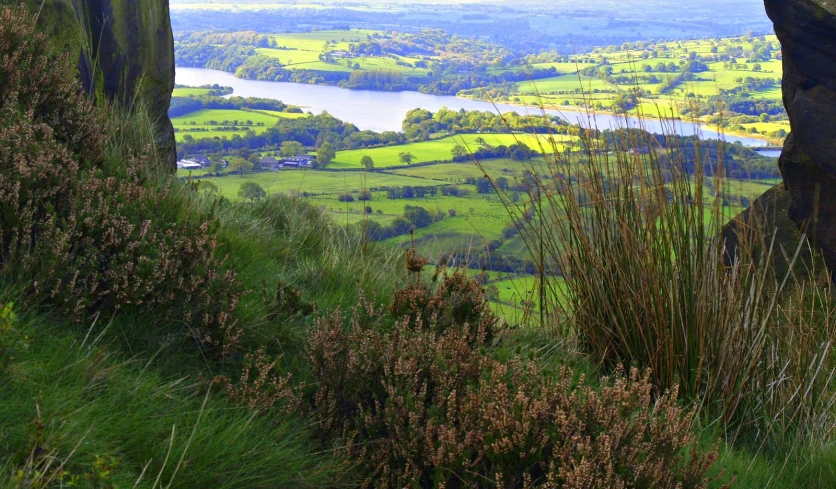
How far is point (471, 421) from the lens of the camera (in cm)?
279

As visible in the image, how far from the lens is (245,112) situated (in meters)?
22.2

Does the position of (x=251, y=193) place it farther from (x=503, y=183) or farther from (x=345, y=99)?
(x=345, y=99)

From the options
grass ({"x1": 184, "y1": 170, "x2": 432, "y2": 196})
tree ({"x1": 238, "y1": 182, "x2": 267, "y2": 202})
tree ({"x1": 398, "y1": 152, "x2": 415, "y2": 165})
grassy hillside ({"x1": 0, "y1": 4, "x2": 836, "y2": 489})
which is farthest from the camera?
tree ({"x1": 398, "y1": 152, "x2": 415, "y2": 165})

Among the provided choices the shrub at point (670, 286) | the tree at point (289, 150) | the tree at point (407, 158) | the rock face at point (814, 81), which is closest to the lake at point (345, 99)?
the tree at point (407, 158)

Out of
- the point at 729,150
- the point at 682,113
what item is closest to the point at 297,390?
the point at 682,113

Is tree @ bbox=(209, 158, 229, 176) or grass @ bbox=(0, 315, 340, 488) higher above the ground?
grass @ bbox=(0, 315, 340, 488)

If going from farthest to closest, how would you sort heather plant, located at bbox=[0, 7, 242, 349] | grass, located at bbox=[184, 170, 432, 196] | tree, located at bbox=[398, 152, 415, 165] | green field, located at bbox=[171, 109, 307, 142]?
1. green field, located at bbox=[171, 109, 307, 142]
2. tree, located at bbox=[398, 152, 415, 165]
3. grass, located at bbox=[184, 170, 432, 196]
4. heather plant, located at bbox=[0, 7, 242, 349]

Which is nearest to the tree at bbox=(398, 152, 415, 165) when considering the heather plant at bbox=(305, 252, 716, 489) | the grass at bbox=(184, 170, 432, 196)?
the grass at bbox=(184, 170, 432, 196)

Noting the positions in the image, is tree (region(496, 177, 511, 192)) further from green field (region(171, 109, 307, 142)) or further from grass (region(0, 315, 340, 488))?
green field (region(171, 109, 307, 142))

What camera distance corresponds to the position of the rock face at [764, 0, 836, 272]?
548 centimetres

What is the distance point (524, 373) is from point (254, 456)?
3.40 ft

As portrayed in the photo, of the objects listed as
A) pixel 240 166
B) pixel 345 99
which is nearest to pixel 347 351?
pixel 240 166

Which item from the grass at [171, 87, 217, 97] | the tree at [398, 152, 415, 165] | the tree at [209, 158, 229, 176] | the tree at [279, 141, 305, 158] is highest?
the grass at [171, 87, 217, 97]

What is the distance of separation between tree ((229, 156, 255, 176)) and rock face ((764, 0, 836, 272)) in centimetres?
900
